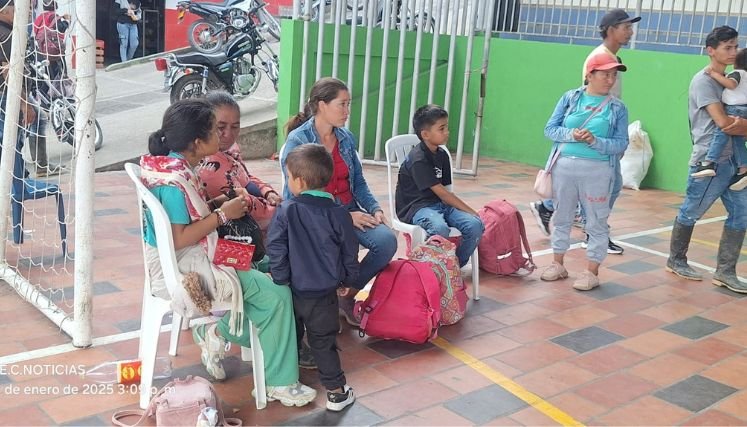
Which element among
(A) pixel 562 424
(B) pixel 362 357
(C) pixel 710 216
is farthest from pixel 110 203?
(C) pixel 710 216

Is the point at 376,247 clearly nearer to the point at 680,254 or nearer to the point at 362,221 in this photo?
the point at 362,221

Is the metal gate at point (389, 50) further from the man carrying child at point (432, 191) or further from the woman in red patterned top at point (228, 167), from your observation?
the woman in red patterned top at point (228, 167)

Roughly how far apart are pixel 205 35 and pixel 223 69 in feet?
4.40

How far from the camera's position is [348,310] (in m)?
3.89

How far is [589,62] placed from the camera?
4.36 meters

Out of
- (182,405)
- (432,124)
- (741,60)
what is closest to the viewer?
(182,405)

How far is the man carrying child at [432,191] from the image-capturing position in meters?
4.11

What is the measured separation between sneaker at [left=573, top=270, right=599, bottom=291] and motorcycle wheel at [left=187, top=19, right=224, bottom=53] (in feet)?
21.1

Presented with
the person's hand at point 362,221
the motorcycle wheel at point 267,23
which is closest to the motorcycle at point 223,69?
the motorcycle wheel at point 267,23

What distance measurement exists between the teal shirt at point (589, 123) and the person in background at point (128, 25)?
11263 mm

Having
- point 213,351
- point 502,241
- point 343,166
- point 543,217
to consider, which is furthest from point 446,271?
point 543,217

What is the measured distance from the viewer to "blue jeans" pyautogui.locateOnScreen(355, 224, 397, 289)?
12.0 ft

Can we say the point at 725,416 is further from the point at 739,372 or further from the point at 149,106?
the point at 149,106

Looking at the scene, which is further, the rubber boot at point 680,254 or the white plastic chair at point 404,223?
the rubber boot at point 680,254
